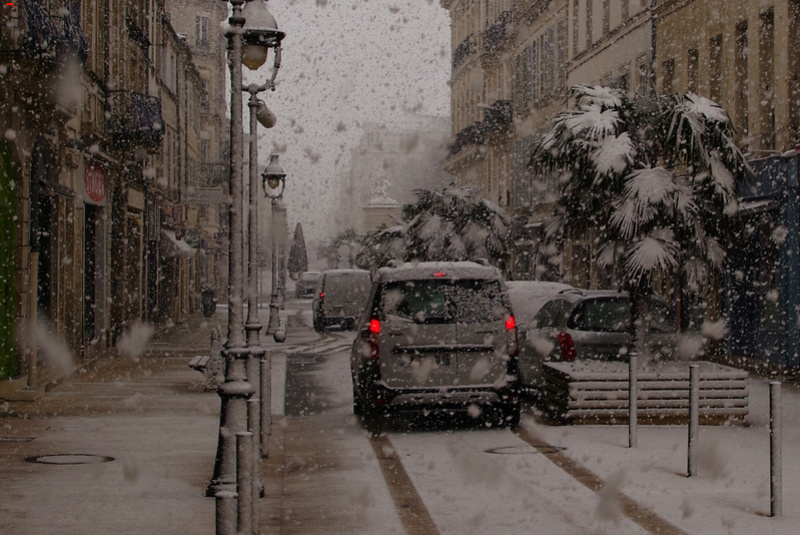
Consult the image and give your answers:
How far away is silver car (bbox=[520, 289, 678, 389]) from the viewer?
13.6m

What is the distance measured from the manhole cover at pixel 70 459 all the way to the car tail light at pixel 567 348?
5.59 m

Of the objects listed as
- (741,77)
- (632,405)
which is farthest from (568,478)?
(741,77)

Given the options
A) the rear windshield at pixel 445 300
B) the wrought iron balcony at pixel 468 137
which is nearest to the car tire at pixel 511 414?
the rear windshield at pixel 445 300

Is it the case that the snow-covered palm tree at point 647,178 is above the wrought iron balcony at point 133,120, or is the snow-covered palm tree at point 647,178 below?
below

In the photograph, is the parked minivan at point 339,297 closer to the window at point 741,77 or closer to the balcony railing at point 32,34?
the window at point 741,77

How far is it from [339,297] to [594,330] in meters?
20.2

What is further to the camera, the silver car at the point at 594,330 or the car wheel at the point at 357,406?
the silver car at the point at 594,330

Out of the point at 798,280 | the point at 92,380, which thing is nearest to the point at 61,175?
the point at 92,380

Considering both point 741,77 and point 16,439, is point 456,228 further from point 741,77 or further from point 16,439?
point 16,439

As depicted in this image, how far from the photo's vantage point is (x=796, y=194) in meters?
20.5

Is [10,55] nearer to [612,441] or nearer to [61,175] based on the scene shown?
[61,175]

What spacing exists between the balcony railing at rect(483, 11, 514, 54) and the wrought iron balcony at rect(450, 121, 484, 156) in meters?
3.17

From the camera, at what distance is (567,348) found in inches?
532

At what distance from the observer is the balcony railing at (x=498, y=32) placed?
151ft
